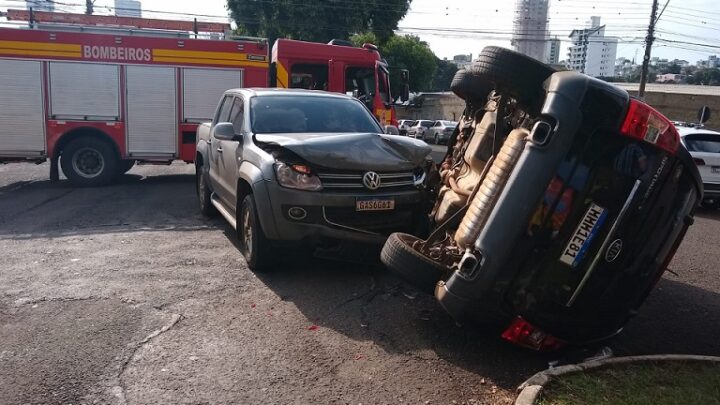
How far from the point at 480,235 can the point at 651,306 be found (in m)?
2.70

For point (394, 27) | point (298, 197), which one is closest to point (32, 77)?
point (298, 197)

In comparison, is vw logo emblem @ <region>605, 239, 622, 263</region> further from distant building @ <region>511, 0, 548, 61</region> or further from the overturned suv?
distant building @ <region>511, 0, 548, 61</region>

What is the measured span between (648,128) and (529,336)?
145cm

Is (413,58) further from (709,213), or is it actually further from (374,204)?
(374,204)

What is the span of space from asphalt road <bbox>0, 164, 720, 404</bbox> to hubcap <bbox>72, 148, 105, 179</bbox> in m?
5.44

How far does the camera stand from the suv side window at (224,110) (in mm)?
8086

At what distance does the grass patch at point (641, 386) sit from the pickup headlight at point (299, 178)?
2787mm

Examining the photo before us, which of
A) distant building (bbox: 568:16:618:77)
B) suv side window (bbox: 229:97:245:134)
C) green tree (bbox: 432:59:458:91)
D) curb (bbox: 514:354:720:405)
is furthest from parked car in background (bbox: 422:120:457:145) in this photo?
green tree (bbox: 432:59:458:91)

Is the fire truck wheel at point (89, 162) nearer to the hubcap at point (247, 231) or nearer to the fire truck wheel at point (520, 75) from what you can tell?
the hubcap at point (247, 231)

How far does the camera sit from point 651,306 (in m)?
5.45

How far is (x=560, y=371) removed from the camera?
3.76 metres

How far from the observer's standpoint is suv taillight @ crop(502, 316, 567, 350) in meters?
3.76

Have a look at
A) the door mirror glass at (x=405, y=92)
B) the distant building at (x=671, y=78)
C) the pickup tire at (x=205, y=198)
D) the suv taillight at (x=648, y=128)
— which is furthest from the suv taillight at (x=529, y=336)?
the distant building at (x=671, y=78)

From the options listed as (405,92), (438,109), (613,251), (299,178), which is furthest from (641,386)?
(438,109)
